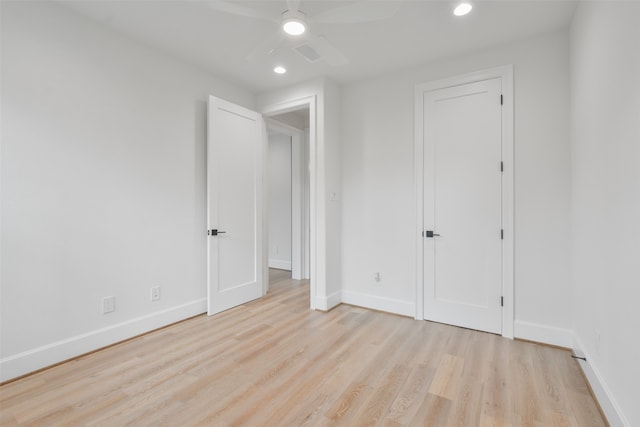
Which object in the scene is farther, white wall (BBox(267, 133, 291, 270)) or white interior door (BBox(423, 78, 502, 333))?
white wall (BBox(267, 133, 291, 270))

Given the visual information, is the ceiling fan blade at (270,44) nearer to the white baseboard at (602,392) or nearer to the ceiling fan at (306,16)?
the ceiling fan at (306,16)

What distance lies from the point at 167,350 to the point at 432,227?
2.64 metres

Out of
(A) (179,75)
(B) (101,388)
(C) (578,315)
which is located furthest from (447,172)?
(B) (101,388)

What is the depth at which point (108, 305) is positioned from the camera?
249 centimetres

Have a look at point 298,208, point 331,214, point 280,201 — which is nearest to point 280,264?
point 280,201

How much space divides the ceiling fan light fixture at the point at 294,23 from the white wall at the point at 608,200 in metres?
1.60

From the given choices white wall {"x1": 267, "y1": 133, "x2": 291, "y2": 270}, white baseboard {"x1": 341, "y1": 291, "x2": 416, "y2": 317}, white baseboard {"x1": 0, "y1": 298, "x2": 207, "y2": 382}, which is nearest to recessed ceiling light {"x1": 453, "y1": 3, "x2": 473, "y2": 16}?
white baseboard {"x1": 341, "y1": 291, "x2": 416, "y2": 317}

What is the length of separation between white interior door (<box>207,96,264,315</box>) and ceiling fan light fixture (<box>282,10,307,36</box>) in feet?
5.12

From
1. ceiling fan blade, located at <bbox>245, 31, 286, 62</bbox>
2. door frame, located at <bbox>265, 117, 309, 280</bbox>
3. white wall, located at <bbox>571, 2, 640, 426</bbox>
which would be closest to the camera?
white wall, located at <bbox>571, 2, 640, 426</bbox>

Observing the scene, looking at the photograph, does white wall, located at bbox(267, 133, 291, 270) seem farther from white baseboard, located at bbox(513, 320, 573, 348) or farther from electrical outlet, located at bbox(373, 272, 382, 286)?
white baseboard, located at bbox(513, 320, 573, 348)

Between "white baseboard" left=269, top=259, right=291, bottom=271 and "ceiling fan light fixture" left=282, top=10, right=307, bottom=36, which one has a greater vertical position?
"ceiling fan light fixture" left=282, top=10, right=307, bottom=36

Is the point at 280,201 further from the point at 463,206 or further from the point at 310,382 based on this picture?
the point at 310,382

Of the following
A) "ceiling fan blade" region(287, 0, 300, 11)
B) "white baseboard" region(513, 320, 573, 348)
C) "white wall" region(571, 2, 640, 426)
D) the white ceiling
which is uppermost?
the white ceiling

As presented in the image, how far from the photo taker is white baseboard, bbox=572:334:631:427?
148 centimetres
